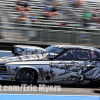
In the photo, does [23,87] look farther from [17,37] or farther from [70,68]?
[17,37]

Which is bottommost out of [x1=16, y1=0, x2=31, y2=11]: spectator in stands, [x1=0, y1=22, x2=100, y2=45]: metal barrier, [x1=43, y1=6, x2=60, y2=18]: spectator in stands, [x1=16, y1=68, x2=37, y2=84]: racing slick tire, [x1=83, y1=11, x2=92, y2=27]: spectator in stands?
[x1=16, y1=68, x2=37, y2=84]: racing slick tire

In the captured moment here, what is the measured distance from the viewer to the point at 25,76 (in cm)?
584

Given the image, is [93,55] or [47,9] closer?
[93,55]

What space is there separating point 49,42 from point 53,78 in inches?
161

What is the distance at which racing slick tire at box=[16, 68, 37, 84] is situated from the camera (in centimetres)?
579

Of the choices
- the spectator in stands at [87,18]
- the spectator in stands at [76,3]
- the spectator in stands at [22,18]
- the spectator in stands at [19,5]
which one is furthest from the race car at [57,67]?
the spectator in stands at [76,3]

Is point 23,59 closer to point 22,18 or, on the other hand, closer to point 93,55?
point 93,55

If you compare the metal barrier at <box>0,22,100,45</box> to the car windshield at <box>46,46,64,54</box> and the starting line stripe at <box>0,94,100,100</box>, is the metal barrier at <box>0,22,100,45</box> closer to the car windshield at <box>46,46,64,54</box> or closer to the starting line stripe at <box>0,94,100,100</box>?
the car windshield at <box>46,46,64,54</box>

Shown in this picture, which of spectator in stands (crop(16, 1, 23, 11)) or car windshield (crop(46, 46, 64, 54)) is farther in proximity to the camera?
spectator in stands (crop(16, 1, 23, 11))

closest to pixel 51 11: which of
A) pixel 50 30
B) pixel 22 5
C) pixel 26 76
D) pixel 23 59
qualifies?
pixel 22 5

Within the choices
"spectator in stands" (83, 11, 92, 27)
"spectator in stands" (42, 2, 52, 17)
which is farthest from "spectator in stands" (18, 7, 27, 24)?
"spectator in stands" (83, 11, 92, 27)

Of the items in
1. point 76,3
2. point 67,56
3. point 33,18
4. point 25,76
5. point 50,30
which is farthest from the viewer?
point 76,3

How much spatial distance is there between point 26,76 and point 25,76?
0.09 ft

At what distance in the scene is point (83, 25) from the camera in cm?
1057
